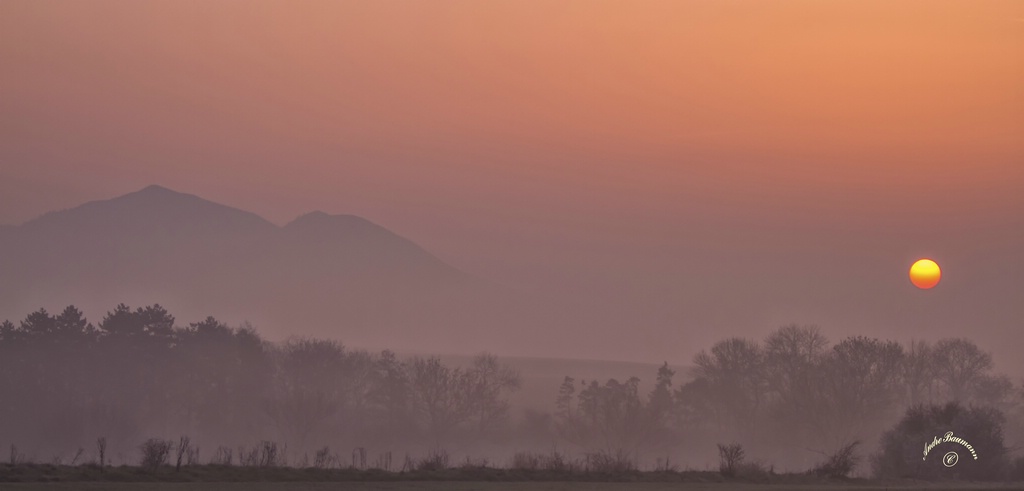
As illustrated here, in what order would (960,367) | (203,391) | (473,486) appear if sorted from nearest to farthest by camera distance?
(473,486) < (203,391) < (960,367)

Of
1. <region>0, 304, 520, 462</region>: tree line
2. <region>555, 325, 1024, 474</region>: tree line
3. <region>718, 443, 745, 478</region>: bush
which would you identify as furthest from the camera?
<region>555, 325, 1024, 474</region>: tree line

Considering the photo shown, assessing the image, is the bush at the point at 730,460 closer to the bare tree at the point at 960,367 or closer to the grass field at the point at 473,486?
the grass field at the point at 473,486

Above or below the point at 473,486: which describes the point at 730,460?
above

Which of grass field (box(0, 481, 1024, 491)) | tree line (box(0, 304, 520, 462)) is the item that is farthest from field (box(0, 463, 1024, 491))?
tree line (box(0, 304, 520, 462))

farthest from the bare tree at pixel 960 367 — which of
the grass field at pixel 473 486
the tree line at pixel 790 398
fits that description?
the grass field at pixel 473 486

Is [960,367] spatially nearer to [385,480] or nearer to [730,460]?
[730,460]

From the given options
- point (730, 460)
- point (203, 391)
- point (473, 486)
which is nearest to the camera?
point (473, 486)

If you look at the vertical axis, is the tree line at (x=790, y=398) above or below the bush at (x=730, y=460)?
above

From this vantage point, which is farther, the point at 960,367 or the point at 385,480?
the point at 960,367

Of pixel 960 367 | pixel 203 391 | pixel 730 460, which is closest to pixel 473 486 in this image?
pixel 730 460

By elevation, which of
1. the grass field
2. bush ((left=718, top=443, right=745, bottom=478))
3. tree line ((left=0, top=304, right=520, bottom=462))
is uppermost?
tree line ((left=0, top=304, right=520, bottom=462))

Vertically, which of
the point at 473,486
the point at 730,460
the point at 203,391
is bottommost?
the point at 473,486

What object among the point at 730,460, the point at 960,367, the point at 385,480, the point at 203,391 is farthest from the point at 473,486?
the point at 960,367

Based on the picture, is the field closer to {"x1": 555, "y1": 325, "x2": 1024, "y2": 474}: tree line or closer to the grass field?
the grass field
